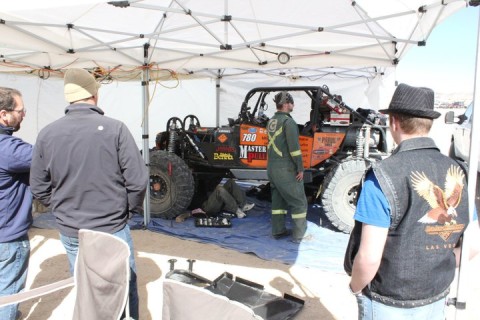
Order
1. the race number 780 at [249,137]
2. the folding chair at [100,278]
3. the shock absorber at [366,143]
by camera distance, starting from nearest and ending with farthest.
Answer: the folding chair at [100,278] → the shock absorber at [366,143] → the race number 780 at [249,137]

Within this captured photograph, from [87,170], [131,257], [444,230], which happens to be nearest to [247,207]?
[131,257]

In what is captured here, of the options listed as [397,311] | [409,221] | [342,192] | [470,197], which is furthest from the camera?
[342,192]

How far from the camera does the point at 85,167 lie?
2.35m

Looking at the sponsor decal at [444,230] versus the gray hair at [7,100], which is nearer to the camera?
the sponsor decal at [444,230]

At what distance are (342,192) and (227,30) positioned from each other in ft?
8.95

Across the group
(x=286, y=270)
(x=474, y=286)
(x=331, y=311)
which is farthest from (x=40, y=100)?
(x=474, y=286)

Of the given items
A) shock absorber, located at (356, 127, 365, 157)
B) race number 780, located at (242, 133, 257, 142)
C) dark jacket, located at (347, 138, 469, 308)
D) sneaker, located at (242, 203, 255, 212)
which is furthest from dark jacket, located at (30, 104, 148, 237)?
sneaker, located at (242, 203, 255, 212)

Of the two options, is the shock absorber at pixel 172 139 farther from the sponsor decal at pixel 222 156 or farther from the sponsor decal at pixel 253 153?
the sponsor decal at pixel 253 153

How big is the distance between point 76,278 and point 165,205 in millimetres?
4416

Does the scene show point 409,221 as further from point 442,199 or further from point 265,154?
point 265,154

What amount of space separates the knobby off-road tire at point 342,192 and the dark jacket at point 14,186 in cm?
393

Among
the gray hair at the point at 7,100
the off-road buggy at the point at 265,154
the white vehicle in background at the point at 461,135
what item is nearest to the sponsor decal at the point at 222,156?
the off-road buggy at the point at 265,154

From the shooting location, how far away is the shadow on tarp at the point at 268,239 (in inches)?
187

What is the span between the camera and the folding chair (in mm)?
1935
